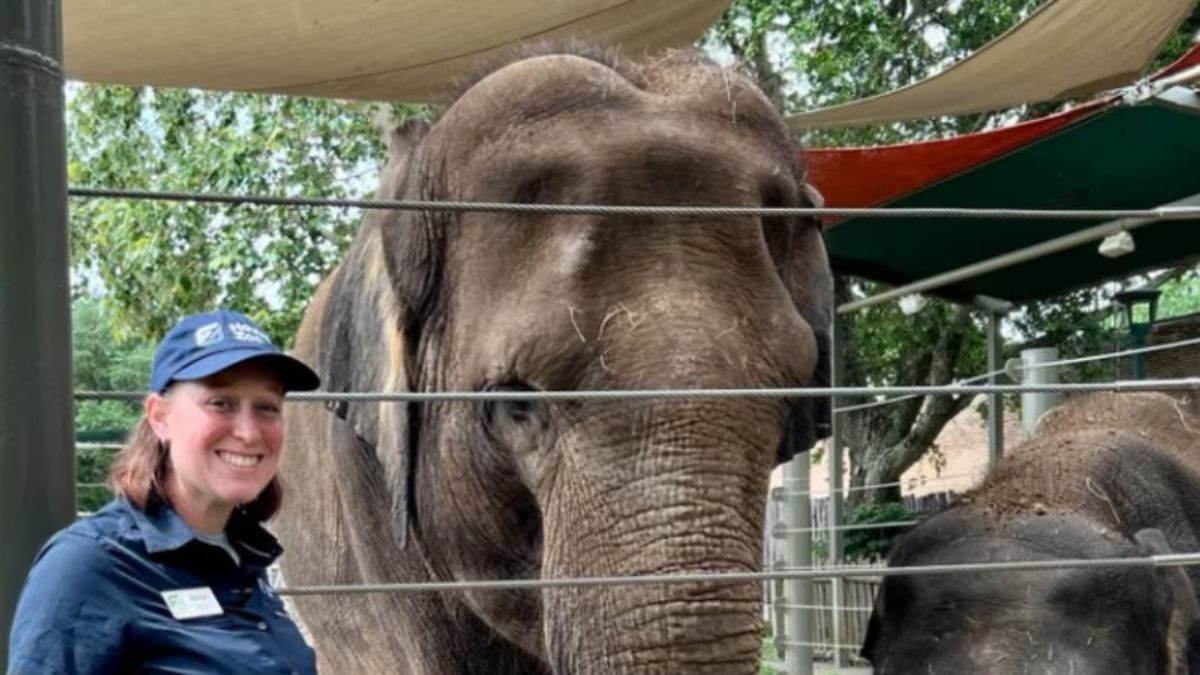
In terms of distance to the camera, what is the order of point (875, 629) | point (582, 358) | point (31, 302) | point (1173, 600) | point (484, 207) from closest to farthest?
point (31, 302)
point (484, 207)
point (582, 358)
point (1173, 600)
point (875, 629)

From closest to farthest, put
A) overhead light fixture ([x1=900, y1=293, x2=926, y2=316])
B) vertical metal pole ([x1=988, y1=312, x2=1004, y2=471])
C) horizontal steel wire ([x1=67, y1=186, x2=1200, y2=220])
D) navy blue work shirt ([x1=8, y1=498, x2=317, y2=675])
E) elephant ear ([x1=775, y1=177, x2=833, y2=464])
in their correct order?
navy blue work shirt ([x1=8, y1=498, x2=317, y2=675]) < horizontal steel wire ([x1=67, y1=186, x2=1200, y2=220]) < elephant ear ([x1=775, y1=177, x2=833, y2=464]) < vertical metal pole ([x1=988, y1=312, x2=1004, y2=471]) < overhead light fixture ([x1=900, y1=293, x2=926, y2=316])

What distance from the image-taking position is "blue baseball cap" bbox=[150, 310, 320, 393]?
168 centimetres

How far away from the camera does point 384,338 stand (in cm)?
308

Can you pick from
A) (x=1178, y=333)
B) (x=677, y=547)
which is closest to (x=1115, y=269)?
(x=1178, y=333)

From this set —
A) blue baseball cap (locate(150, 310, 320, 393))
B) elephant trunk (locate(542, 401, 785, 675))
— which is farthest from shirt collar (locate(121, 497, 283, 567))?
elephant trunk (locate(542, 401, 785, 675))

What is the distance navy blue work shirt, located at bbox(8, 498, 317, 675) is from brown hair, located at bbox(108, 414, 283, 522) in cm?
1

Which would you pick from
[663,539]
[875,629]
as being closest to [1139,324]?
[875,629]

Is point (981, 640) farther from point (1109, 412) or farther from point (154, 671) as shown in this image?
point (154, 671)

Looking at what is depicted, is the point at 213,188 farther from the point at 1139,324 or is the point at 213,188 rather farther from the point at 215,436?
the point at 215,436

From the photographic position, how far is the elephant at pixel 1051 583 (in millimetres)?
4152

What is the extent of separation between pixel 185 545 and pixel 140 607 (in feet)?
0.31

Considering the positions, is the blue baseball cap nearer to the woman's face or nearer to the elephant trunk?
the woman's face

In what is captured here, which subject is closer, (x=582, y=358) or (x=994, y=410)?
(x=582, y=358)

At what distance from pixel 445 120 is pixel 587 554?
100 cm
